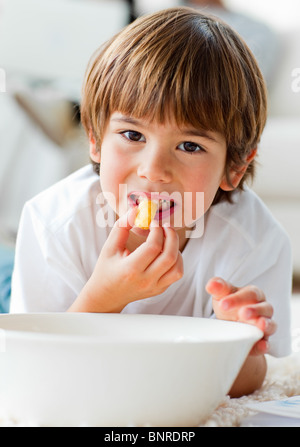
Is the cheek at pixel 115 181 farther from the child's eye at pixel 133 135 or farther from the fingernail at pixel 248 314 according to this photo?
the fingernail at pixel 248 314

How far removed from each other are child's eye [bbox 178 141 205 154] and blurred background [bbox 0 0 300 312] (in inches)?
39.2

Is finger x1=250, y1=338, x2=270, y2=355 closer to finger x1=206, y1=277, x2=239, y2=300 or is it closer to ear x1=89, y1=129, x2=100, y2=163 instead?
finger x1=206, y1=277, x2=239, y2=300

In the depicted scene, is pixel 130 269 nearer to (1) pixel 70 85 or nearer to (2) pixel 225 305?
(2) pixel 225 305

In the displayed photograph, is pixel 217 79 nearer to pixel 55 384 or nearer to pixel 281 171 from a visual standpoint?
pixel 55 384

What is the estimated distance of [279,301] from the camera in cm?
109

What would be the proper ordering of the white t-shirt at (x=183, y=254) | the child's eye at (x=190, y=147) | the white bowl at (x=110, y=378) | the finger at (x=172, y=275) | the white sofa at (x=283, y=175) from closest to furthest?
the white bowl at (x=110, y=378) < the finger at (x=172, y=275) < the child's eye at (x=190, y=147) < the white t-shirt at (x=183, y=254) < the white sofa at (x=283, y=175)

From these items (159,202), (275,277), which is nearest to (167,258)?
(159,202)

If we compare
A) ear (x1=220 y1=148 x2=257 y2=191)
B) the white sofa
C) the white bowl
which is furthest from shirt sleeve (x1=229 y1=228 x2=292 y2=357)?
the white sofa

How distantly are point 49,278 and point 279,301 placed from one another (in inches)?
14.8

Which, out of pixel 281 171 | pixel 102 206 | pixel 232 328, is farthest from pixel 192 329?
pixel 281 171

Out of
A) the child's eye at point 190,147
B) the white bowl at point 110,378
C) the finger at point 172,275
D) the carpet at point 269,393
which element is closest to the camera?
the white bowl at point 110,378

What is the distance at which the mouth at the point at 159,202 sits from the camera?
901 mm

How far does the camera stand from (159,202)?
35.9 inches

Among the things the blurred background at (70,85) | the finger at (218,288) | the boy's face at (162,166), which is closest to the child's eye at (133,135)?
the boy's face at (162,166)
